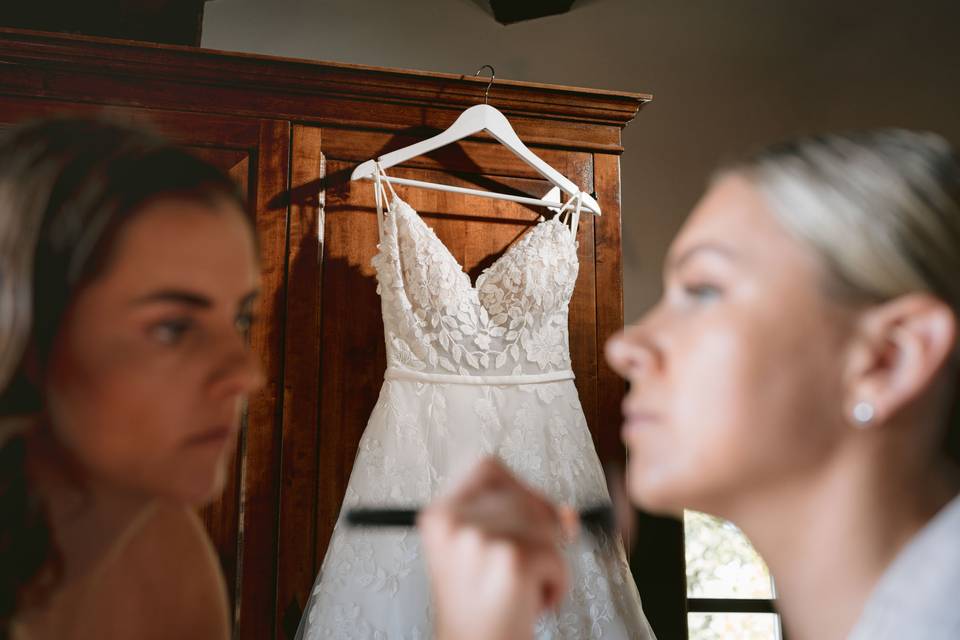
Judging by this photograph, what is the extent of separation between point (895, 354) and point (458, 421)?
121 centimetres

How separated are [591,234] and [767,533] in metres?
1.40

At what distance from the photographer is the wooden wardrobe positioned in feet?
5.39

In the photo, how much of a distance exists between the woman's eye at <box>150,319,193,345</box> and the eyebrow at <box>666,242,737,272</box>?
0.40 meters

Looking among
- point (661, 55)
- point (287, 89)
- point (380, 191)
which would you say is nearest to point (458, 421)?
point (380, 191)

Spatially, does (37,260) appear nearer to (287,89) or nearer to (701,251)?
(701,251)

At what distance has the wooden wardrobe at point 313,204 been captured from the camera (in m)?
1.64

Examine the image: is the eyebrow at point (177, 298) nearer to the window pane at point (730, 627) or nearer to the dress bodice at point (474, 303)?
the dress bodice at point (474, 303)

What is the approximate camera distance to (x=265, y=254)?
68.8 inches

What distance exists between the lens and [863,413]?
1.99 ft

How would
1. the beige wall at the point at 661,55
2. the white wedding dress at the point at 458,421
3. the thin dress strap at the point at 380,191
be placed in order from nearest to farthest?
1. the white wedding dress at the point at 458,421
2. the thin dress strap at the point at 380,191
3. the beige wall at the point at 661,55

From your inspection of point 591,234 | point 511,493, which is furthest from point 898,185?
point 591,234

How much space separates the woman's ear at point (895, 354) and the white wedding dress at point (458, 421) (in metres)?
1.10

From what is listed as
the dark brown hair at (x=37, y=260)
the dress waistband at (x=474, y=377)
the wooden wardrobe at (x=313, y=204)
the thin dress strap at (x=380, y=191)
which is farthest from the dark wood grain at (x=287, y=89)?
the dark brown hair at (x=37, y=260)

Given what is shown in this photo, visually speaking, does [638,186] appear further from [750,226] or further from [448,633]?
[448,633]
